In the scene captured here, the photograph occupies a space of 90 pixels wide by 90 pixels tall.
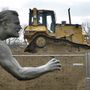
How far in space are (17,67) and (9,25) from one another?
0.29 m

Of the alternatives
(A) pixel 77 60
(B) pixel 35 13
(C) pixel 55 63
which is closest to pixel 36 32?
(B) pixel 35 13

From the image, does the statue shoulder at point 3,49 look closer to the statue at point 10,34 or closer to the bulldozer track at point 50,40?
the statue at point 10,34

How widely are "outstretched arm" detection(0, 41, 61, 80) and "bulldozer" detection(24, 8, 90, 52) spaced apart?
74.0 ft

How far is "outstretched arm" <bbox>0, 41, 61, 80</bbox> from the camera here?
3256mm

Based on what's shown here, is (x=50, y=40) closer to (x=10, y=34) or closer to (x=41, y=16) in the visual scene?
(x=41, y=16)

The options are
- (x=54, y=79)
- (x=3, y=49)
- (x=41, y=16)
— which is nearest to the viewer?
(x=3, y=49)

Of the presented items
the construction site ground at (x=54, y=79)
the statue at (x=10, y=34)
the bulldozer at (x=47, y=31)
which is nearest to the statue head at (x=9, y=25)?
the statue at (x=10, y=34)

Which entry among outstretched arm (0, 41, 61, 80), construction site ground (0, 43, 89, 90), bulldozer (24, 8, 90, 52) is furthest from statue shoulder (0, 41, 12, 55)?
bulldozer (24, 8, 90, 52)

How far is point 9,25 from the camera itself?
10.8 feet

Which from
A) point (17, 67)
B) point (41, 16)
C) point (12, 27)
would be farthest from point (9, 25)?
point (41, 16)

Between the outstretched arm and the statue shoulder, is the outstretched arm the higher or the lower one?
the lower one

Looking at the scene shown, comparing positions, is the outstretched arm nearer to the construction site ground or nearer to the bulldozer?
the construction site ground

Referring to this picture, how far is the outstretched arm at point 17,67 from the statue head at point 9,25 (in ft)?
0.31

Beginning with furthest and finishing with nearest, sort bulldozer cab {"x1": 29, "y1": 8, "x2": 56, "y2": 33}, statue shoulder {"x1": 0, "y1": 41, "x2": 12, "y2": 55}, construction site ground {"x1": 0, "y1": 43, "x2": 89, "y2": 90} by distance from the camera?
bulldozer cab {"x1": 29, "y1": 8, "x2": 56, "y2": 33} < construction site ground {"x1": 0, "y1": 43, "x2": 89, "y2": 90} < statue shoulder {"x1": 0, "y1": 41, "x2": 12, "y2": 55}
